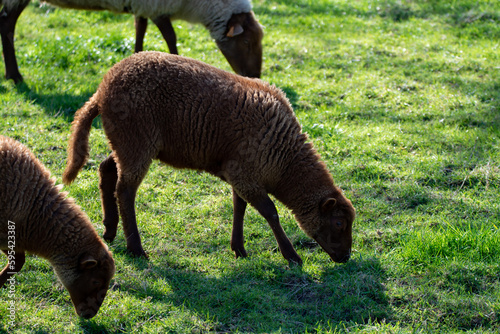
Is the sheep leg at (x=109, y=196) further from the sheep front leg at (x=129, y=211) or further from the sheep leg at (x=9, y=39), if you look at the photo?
the sheep leg at (x=9, y=39)

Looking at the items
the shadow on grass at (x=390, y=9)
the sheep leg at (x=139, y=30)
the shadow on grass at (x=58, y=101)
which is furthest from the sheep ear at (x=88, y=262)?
the shadow on grass at (x=390, y=9)

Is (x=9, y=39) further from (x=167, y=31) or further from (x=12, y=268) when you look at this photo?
(x=12, y=268)

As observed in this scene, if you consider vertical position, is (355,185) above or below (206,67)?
below

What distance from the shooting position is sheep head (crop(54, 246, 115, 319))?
4090mm

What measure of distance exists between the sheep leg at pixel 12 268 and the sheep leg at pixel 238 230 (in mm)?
1747

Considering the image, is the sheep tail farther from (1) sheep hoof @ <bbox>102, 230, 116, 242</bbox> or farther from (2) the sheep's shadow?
(2) the sheep's shadow

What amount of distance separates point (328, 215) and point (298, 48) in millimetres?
5024

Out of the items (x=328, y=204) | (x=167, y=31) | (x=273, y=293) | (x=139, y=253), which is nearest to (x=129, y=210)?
(x=139, y=253)

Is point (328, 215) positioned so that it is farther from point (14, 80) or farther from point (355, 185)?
point (14, 80)

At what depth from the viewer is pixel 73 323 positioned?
13.4ft

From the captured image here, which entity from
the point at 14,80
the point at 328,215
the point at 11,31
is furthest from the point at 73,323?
the point at 11,31

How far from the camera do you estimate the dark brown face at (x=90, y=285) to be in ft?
13.4

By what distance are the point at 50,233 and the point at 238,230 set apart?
1658mm

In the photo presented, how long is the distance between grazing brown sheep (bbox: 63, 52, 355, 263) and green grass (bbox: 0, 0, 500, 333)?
15.2 inches
